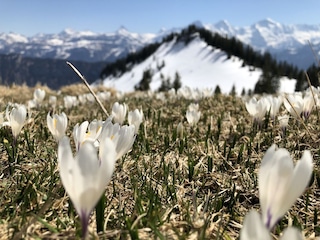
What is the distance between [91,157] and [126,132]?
75cm

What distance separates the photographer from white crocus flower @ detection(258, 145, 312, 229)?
3.44ft

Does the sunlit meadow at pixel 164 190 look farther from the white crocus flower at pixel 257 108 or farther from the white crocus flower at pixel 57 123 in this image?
the white crocus flower at pixel 57 123

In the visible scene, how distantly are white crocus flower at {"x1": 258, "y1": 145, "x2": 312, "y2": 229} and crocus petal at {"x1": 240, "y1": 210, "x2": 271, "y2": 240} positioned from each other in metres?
0.26

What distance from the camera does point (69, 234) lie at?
1.35 metres

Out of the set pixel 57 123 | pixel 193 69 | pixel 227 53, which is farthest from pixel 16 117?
pixel 193 69

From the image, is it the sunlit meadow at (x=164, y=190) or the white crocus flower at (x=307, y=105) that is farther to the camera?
the white crocus flower at (x=307, y=105)

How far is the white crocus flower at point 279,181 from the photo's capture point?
3.44 ft

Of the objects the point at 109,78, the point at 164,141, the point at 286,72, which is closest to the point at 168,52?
the point at 109,78

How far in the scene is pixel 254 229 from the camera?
0.85m

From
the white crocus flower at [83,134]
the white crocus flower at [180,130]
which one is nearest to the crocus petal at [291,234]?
the white crocus flower at [83,134]

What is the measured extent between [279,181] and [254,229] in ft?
0.88

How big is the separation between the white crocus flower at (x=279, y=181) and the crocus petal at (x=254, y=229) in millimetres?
255

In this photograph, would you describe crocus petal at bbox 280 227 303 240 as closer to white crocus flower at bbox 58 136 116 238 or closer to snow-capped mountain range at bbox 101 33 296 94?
white crocus flower at bbox 58 136 116 238

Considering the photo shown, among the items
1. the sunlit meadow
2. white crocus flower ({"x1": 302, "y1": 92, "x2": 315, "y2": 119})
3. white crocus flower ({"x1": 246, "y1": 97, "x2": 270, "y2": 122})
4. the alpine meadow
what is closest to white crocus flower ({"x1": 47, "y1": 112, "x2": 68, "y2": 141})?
the alpine meadow
